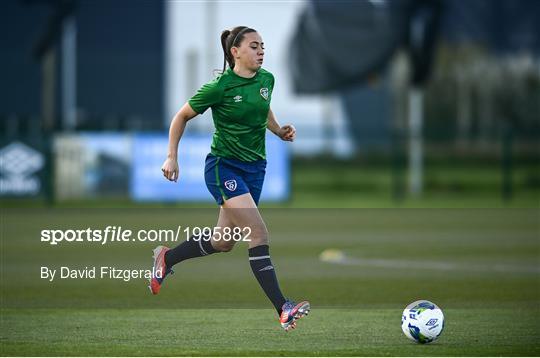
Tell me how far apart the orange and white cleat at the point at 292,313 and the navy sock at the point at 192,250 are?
1.16 m

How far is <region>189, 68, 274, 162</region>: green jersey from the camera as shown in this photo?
927cm

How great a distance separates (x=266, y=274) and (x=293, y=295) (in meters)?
3.19

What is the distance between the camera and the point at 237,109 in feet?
30.6

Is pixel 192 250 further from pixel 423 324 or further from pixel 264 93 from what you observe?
pixel 423 324

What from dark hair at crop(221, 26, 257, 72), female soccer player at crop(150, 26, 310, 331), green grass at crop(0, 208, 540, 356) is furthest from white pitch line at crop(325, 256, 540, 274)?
dark hair at crop(221, 26, 257, 72)

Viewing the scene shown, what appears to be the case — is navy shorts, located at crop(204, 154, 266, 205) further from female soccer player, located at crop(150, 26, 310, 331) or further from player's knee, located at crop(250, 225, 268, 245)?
player's knee, located at crop(250, 225, 268, 245)

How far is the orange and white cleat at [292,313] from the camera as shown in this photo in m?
8.86

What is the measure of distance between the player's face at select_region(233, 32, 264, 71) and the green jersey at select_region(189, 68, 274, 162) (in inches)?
5.0

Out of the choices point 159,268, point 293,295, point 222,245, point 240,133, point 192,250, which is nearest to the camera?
point 240,133

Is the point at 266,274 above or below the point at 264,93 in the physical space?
below

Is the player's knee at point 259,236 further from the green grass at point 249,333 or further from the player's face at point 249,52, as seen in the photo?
the player's face at point 249,52

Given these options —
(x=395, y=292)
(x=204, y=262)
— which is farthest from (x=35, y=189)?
(x=395, y=292)

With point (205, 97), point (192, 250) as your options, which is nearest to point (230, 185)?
point (205, 97)

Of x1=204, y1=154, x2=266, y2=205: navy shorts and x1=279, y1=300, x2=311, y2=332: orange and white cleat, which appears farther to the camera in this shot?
x1=204, y1=154, x2=266, y2=205: navy shorts
